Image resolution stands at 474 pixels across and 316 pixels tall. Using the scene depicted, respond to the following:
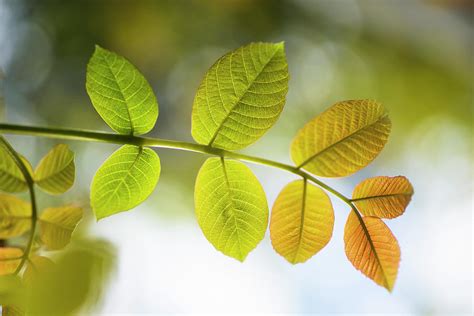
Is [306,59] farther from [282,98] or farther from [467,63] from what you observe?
[282,98]

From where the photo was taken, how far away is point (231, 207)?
1.07 ft

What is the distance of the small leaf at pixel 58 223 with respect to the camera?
1.03 ft

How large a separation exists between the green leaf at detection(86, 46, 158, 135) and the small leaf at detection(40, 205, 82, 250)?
6cm

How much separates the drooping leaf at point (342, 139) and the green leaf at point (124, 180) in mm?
97

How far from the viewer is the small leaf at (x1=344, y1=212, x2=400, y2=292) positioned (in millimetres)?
312

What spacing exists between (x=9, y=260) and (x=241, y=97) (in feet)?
0.58

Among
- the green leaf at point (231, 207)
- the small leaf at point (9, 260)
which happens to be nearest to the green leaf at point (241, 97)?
the green leaf at point (231, 207)

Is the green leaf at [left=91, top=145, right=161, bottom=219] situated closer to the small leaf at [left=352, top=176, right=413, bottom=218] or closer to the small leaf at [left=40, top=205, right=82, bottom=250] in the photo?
the small leaf at [left=40, top=205, right=82, bottom=250]

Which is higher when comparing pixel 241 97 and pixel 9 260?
pixel 241 97

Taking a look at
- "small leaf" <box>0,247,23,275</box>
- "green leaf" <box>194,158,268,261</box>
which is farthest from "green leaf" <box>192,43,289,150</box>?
"small leaf" <box>0,247,23,275</box>

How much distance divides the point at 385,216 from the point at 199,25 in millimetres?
1913

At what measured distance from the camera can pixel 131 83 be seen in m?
0.31

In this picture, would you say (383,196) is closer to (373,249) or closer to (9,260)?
(373,249)

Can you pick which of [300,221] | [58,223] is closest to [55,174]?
[58,223]
